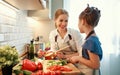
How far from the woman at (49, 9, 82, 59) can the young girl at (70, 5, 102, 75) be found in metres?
0.40

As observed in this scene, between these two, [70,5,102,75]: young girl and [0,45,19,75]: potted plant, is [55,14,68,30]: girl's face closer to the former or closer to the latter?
[70,5,102,75]: young girl

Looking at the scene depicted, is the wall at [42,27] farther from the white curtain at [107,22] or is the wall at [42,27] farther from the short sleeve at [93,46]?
the short sleeve at [93,46]

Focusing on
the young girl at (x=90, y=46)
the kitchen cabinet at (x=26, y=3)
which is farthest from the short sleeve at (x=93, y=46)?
the kitchen cabinet at (x=26, y=3)

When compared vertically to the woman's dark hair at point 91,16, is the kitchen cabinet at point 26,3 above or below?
above

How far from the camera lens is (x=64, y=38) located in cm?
202

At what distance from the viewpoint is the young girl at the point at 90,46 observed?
4.64 ft

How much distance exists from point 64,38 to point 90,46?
0.63m

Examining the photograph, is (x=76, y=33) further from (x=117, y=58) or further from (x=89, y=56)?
(x=117, y=58)

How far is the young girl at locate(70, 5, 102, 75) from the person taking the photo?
1.41 meters

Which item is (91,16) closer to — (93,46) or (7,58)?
(93,46)

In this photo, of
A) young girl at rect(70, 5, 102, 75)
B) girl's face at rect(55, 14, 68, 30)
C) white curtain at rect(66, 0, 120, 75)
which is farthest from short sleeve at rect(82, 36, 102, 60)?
white curtain at rect(66, 0, 120, 75)

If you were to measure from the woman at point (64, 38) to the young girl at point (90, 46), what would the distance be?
0.40 meters

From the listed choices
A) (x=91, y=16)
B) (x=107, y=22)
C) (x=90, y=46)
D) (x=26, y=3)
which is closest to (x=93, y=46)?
(x=90, y=46)

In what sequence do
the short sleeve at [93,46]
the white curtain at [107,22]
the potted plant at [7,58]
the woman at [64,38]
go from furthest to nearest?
the white curtain at [107,22], the woman at [64,38], the short sleeve at [93,46], the potted plant at [7,58]
